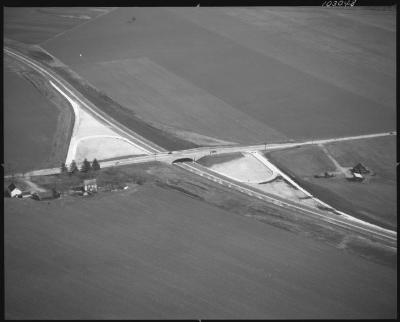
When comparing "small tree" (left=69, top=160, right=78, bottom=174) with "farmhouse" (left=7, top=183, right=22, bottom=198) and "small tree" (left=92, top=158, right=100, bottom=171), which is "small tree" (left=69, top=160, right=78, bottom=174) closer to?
"small tree" (left=92, top=158, right=100, bottom=171)

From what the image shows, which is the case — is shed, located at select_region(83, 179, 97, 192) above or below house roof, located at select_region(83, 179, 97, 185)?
below

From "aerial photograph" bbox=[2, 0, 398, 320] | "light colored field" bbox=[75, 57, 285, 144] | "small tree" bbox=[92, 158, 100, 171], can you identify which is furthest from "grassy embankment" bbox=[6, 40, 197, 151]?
"small tree" bbox=[92, 158, 100, 171]

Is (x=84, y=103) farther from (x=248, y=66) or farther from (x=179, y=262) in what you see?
(x=179, y=262)

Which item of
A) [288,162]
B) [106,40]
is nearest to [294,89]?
[288,162]

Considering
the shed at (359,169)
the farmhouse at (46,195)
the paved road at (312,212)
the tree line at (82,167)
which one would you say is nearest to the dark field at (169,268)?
the farmhouse at (46,195)

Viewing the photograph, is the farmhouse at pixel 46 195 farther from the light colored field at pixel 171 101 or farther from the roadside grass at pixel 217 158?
the light colored field at pixel 171 101

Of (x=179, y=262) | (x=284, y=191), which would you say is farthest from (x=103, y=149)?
(x=179, y=262)

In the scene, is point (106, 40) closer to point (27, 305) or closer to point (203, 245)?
point (203, 245)

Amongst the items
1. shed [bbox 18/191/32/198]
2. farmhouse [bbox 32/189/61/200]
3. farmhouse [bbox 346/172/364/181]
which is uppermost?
farmhouse [bbox 346/172/364/181]
